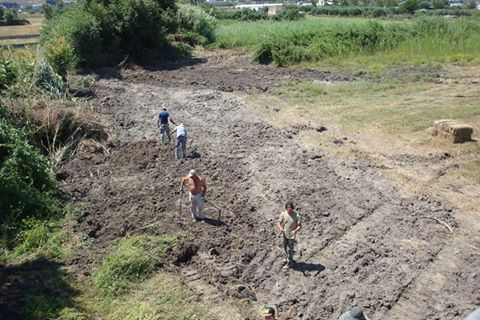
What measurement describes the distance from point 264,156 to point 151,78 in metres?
13.4

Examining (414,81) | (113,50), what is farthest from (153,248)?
(113,50)

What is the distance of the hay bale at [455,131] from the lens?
15492 mm

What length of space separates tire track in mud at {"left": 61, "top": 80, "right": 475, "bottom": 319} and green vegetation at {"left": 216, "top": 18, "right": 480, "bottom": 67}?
12.6m

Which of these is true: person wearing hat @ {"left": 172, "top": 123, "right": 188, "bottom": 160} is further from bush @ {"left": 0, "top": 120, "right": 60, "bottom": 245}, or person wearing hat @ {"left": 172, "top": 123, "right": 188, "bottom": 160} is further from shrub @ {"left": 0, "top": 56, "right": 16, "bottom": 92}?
shrub @ {"left": 0, "top": 56, "right": 16, "bottom": 92}

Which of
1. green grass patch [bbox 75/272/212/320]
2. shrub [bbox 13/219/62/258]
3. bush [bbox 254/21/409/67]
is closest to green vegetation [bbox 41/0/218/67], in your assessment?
bush [bbox 254/21/409/67]

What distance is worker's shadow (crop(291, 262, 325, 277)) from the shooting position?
9578 mm

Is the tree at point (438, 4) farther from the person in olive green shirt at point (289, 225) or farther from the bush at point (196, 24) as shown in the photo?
the person in olive green shirt at point (289, 225)

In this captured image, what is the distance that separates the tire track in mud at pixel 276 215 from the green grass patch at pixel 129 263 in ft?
2.21

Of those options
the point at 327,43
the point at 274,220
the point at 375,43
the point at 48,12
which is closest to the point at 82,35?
the point at 327,43

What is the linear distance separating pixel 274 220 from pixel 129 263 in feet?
11.3

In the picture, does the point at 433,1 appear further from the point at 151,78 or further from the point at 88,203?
the point at 88,203

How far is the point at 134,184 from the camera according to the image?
1383 cm

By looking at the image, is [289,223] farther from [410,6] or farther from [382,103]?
[410,6]

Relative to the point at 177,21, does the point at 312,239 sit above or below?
below
